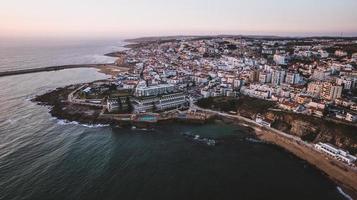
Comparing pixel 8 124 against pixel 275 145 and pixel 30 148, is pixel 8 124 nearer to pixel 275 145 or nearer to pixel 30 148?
pixel 30 148

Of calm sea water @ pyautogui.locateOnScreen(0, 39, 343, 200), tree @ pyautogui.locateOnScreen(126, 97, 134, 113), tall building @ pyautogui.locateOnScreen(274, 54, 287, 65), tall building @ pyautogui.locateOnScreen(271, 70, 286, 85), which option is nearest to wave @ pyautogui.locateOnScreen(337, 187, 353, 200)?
calm sea water @ pyautogui.locateOnScreen(0, 39, 343, 200)

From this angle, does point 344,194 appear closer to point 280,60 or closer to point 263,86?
point 263,86

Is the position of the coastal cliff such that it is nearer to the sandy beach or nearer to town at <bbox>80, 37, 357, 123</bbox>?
the sandy beach

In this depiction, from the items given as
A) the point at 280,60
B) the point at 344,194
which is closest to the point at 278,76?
the point at 280,60

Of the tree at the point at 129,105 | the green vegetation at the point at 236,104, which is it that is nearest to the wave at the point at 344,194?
the green vegetation at the point at 236,104

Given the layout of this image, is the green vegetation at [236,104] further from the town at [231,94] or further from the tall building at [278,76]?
the tall building at [278,76]

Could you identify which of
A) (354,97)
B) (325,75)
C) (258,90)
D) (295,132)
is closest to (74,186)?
(295,132)
